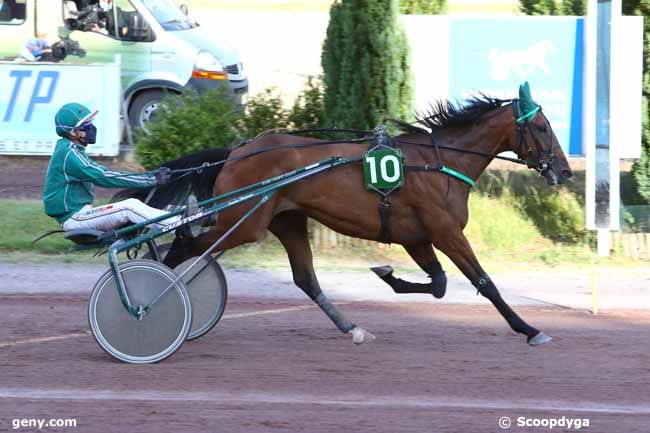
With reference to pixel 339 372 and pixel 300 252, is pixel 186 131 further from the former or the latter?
pixel 339 372

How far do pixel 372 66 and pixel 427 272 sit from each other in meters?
3.42

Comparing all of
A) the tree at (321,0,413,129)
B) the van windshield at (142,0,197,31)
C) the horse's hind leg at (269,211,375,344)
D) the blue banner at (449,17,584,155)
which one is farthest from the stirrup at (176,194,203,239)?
the van windshield at (142,0,197,31)

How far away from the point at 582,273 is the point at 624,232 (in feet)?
3.59

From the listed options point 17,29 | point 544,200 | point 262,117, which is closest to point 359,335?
point 262,117

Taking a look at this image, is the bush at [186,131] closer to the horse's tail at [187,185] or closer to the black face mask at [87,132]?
the horse's tail at [187,185]

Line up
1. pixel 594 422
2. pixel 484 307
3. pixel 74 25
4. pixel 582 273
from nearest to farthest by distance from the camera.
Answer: pixel 594 422
pixel 484 307
pixel 582 273
pixel 74 25

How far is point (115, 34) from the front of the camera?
13.9 metres

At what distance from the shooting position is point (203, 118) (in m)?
10.0

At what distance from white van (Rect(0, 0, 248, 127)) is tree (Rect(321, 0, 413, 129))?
401cm

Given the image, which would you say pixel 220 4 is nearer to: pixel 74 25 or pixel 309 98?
pixel 74 25

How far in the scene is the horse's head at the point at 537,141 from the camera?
22.0ft

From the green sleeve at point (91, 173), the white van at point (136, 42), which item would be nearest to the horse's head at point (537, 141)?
the green sleeve at point (91, 173)

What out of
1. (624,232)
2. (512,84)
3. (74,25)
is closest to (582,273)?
(624,232)

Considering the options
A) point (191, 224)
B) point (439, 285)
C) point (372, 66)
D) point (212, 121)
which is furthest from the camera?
point (212, 121)
